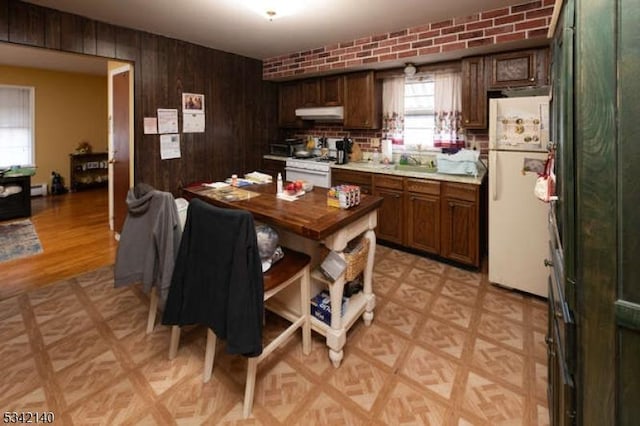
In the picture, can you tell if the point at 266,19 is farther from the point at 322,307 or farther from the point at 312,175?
the point at 322,307

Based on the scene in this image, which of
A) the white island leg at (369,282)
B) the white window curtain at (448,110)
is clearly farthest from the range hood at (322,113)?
the white island leg at (369,282)

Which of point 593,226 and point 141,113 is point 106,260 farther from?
point 593,226

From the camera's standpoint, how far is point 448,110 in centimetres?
377

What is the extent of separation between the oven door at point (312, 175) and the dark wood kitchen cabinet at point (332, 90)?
0.93m

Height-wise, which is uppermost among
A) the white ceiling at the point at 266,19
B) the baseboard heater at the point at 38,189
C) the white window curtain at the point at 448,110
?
the white ceiling at the point at 266,19

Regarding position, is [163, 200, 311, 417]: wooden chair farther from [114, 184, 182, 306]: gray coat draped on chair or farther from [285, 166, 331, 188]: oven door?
[285, 166, 331, 188]: oven door

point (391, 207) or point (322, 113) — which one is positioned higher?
point (322, 113)

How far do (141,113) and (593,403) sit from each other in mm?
4064

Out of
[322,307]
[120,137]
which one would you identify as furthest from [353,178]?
[120,137]

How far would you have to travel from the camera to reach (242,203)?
224cm

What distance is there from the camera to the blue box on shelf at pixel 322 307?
2078 mm

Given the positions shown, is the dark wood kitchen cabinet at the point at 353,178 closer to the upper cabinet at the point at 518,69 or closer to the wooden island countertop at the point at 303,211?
the wooden island countertop at the point at 303,211

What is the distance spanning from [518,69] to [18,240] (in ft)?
18.9

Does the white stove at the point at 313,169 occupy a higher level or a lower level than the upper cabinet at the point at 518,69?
lower
